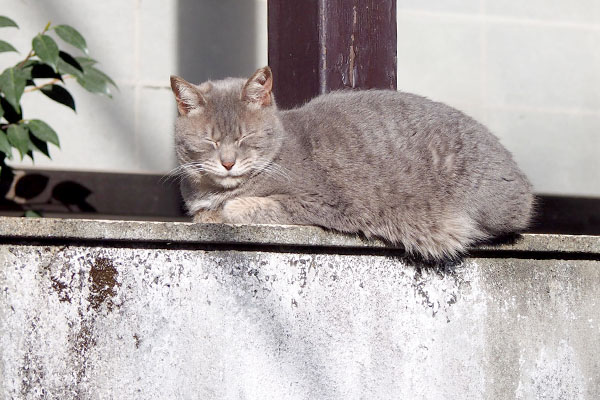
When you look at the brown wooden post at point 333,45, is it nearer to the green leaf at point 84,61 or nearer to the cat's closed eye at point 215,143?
the cat's closed eye at point 215,143

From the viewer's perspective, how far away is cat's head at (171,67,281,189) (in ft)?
8.11

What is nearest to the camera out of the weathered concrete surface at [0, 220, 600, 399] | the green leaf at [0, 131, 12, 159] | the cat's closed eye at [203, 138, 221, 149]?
the weathered concrete surface at [0, 220, 600, 399]

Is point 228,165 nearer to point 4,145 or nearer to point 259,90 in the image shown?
point 259,90

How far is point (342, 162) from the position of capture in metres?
2.48

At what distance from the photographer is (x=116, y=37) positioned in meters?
3.71

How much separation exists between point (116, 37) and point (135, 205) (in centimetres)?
77

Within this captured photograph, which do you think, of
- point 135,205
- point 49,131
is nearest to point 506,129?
point 135,205

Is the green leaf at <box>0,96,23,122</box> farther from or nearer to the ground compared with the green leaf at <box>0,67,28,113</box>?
nearer to the ground

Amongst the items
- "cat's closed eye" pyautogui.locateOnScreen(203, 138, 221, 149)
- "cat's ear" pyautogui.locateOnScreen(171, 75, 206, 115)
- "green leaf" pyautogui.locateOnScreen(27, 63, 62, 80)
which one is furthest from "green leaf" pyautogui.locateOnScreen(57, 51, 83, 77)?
"cat's closed eye" pyautogui.locateOnScreen(203, 138, 221, 149)

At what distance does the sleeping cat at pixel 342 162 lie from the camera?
2.38m

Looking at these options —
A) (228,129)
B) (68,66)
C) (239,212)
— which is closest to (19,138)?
(68,66)

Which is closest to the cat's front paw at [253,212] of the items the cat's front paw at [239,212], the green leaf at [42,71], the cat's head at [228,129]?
the cat's front paw at [239,212]

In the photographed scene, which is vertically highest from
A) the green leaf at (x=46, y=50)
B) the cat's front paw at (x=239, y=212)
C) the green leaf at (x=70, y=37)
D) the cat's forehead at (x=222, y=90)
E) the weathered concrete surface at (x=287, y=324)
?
the green leaf at (x=70, y=37)

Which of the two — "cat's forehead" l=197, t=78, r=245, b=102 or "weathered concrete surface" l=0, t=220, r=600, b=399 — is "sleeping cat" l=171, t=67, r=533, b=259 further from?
"weathered concrete surface" l=0, t=220, r=600, b=399
